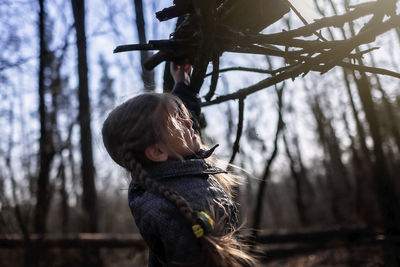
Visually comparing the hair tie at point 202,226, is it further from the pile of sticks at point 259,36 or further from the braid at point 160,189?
the pile of sticks at point 259,36

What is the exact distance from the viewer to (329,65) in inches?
46.3

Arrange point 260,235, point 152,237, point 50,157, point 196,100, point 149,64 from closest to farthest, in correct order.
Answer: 1. point 152,237
2. point 149,64
3. point 196,100
4. point 50,157
5. point 260,235

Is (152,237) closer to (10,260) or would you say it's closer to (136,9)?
(136,9)

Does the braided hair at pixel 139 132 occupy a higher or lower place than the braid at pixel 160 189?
higher

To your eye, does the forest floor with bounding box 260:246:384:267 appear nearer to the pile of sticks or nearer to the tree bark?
the tree bark

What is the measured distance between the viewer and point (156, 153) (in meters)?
1.39

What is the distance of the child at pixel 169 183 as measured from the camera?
1158mm

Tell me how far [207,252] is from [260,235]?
572 cm

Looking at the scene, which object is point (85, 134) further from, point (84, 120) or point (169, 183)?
point (169, 183)

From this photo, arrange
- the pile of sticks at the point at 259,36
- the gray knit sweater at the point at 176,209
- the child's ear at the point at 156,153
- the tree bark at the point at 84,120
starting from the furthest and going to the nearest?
the tree bark at the point at 84,120, the child's ear at the point at 156,153, the gray knit sweater at the point at 176,209, the pile of sticks at the point at 259,36

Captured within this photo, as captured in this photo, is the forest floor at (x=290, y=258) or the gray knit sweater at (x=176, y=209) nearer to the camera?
the gray knit sweater at (x=176, y=209)

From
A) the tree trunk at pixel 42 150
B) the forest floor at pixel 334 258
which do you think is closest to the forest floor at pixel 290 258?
the forest floor at pixel 334 258

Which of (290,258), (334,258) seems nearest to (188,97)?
(334,258)

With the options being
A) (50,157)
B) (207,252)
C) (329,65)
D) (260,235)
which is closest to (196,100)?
(329,65)
